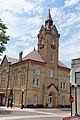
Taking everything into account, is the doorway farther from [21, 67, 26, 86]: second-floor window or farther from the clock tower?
the clock tower

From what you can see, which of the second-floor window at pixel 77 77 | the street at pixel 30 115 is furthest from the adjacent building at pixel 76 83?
A: the street at pixel 30 115

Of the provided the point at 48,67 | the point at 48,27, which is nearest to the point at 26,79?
the point at 48,67

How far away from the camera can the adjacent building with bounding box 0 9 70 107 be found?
4044cm

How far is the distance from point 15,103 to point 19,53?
37.2 feet

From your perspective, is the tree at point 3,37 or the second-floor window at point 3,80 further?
the second-floor window at point 3,80

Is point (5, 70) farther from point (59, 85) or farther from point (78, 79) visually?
point (78, 79)

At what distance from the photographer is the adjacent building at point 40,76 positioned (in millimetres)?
40438

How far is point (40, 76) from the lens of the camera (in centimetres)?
4219

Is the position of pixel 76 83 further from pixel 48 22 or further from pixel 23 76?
pixel 48 22

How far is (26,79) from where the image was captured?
4025cm

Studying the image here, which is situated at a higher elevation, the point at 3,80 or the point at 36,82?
the point at 3,80

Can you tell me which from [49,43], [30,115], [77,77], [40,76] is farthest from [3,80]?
[77,77]

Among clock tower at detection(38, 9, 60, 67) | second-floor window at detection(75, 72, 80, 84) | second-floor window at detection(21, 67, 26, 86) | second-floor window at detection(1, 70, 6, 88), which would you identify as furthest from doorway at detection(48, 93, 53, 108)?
second-floor window at detection(75, 72, 80, 84)

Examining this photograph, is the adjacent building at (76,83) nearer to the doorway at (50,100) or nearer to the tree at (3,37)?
the tree at (3,37)
